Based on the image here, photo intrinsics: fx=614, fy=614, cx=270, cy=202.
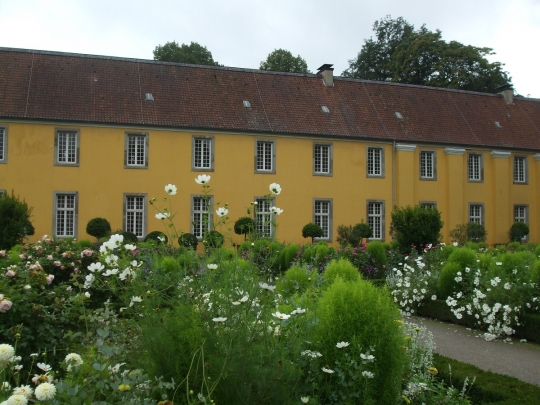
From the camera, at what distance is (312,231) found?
23812 mm

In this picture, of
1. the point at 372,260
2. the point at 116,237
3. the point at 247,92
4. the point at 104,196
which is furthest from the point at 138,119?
the point at 116,237

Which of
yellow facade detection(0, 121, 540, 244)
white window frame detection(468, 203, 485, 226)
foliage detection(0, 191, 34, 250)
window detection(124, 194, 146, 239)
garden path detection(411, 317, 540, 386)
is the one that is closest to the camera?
garden path detection(411, 317, 540, 386)

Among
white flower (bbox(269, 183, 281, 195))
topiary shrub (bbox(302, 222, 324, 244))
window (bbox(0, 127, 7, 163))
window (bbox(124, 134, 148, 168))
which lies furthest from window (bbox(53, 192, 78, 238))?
white flower (bbox(269, 183, 281, 195))

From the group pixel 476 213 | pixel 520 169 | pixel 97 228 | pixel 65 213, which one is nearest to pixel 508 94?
pixel 520 169

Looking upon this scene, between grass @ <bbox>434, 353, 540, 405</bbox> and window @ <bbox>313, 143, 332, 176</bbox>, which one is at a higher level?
window @ <bbox>313, 143, 332, 176</bbox>

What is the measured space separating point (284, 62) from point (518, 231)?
2172 centimetres

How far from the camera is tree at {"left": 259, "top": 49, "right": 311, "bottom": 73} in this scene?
141 ft

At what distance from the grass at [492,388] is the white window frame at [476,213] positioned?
2314cm

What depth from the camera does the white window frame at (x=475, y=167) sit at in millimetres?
A: 28125

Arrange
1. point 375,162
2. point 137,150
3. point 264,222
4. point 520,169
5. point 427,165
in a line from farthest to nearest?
point 520,169 < point 427,165 < point 375,162 < point 137,150 < point 264,222

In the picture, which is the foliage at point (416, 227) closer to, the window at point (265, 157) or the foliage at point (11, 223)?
the window at point (265, 157)

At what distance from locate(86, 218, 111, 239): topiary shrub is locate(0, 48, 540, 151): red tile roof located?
3.76m

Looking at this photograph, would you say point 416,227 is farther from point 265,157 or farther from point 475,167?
point 475,167

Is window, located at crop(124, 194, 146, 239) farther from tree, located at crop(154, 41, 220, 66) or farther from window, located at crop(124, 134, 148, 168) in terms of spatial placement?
tree, located at crop(154, 41, 220, 66)
